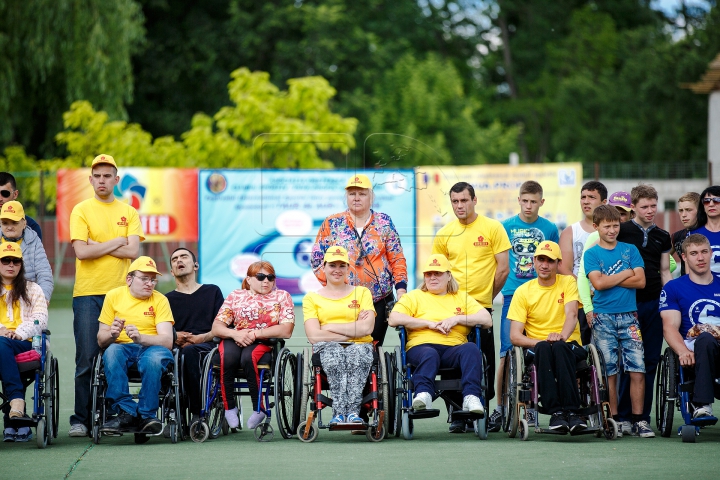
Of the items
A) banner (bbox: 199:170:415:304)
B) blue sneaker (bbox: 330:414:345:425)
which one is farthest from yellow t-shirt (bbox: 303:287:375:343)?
banner (bbox: 199:170:415:304)

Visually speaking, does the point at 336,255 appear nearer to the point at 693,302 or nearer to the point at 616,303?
the point at 616,303

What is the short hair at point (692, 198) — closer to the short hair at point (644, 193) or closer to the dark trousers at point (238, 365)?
the short hair at point (644, 193)

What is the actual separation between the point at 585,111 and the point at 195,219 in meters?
28.3

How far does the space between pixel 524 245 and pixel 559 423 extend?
145 centimetres

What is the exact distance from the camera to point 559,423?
6801mm

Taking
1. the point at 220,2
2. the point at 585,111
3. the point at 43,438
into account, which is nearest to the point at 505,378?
the point at 43,438

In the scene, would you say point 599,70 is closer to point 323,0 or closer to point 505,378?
point 323,0

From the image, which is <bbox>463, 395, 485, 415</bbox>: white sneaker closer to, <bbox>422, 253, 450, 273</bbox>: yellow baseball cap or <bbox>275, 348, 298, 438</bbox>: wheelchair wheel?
<bbox>422, 253, 450, 273</bbox>: yellow baseball cap

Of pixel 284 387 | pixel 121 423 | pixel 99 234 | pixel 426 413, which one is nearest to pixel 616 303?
pixel 426 413

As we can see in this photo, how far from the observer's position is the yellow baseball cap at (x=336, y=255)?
23.2ft

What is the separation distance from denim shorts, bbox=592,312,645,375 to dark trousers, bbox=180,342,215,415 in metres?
2.62

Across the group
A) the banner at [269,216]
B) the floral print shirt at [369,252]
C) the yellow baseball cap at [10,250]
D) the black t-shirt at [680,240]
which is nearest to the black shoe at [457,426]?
the floral print shirt at [369,252]

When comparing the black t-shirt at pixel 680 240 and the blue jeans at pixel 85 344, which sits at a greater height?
the black t-shirt at pixel 680 240

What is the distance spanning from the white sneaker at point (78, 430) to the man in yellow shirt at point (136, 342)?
449mm
